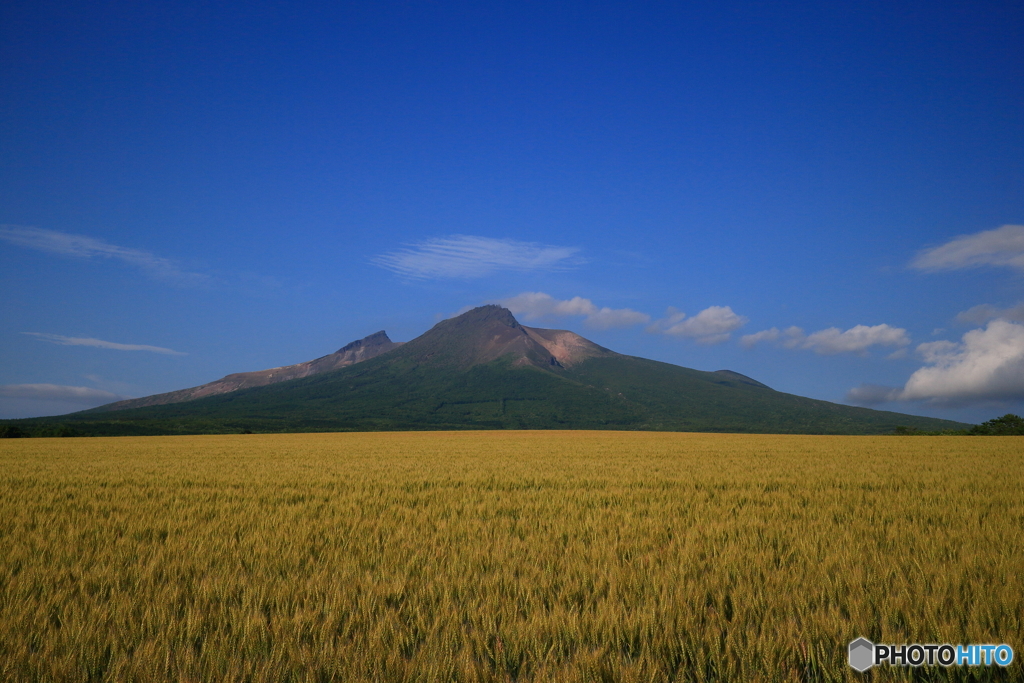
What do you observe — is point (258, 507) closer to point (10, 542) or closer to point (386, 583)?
point (10, 542)

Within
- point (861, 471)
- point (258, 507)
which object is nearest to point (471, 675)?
point (258, 507)

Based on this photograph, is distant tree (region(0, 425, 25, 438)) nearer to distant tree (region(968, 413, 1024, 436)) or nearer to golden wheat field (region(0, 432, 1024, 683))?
golden wheat field (region(0, 432, 1024, 683))

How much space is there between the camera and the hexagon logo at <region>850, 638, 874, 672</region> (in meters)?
3.06

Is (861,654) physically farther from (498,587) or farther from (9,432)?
(9,432)

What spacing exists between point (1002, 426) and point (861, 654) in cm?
9800

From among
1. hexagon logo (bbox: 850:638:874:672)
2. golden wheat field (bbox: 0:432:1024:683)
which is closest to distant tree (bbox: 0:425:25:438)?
golden wheat field (bbox: 0:432:1024:683)

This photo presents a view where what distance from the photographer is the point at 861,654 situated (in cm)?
317

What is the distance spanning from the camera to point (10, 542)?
20.2 ft

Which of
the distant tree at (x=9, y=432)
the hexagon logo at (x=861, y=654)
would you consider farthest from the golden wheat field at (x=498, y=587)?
the distant tree at (x=9, y=432)

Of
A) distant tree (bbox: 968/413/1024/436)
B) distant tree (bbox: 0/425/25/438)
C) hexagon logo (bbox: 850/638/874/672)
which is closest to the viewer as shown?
hexagon logo (bbox: 850/638/874/672)

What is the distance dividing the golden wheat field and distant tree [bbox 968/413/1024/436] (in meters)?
85.5

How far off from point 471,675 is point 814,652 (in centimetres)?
215

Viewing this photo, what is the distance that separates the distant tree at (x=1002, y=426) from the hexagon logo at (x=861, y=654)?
91802mm

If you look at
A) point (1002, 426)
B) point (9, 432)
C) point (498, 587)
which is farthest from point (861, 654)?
point (1002, 426)
